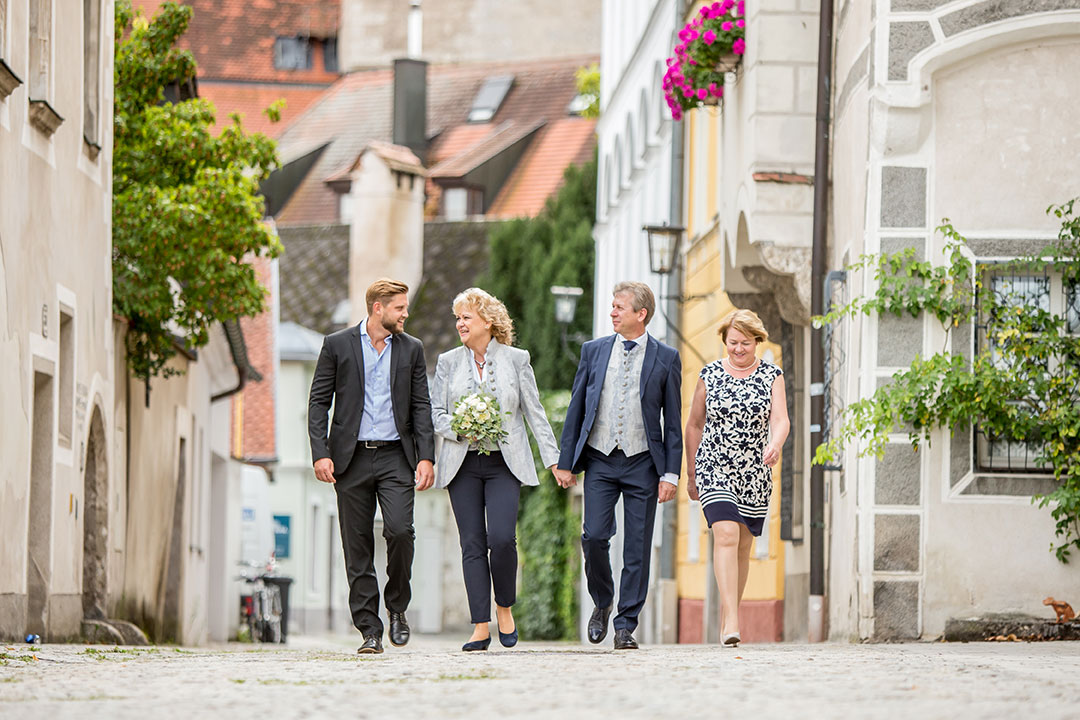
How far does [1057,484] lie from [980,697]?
572 cm

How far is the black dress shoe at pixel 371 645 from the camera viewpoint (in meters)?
10.6

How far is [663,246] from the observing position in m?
21.6

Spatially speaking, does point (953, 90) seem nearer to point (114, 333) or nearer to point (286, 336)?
point (114, 333)

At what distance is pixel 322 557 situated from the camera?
49.4 m

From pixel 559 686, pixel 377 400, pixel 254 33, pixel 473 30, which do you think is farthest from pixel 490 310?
pixel 254 33

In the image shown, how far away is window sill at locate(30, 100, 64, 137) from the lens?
13.9 m

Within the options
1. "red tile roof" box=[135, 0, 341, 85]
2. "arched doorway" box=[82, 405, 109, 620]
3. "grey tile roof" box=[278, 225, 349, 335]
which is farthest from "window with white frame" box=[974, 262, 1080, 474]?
"red tile roof" box=[135, 0, 341, 85]

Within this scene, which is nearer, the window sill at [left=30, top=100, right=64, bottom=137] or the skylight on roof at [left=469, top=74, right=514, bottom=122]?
the window sill at [left=30, top=100, right=64, bottom=137]

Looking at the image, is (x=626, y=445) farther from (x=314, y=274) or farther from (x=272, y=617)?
(x=314, y=274)

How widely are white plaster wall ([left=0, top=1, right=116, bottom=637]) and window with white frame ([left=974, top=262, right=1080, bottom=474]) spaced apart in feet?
19.4

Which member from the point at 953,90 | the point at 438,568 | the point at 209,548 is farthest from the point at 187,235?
the point at 438,568

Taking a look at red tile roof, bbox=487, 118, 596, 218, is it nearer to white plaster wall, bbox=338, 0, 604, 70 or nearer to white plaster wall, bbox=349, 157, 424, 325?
white plaster wall, bbox=349, 157, 424, 325

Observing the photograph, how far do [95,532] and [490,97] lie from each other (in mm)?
42917

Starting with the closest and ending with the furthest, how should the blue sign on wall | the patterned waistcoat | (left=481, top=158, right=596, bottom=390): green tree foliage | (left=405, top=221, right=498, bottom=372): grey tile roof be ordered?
1. the patterned waistcoat
2. (left=481, top=158, right=596, bottom=390): green tree foliage
3. the blue sign on wall
4. (left=405, top=221, right=498, bottom=372): grey tile roof
